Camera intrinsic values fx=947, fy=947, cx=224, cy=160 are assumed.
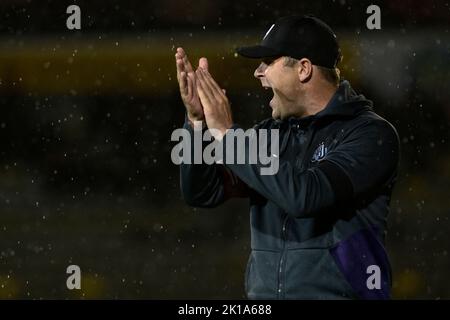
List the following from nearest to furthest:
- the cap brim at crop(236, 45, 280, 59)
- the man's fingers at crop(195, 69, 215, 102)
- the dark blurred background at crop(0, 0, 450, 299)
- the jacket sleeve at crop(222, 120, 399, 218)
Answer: the jacket sleeve at crop(222, 120, 399, 218)
the man's fingers at crop(195, 69, 215, 102)
the cap brim at crop(236, 45, 280, 59)
the dark blurred background at crop(0, 0, 450, 299)

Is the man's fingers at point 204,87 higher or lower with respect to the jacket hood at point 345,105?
higher

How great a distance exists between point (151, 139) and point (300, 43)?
5.37 meters

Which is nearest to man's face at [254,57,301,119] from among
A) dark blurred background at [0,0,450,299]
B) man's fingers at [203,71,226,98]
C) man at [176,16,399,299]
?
man at [176,16,399,299]

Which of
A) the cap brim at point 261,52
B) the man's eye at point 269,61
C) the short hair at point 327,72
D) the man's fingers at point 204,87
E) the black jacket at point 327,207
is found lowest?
the black jacket at point 327,207

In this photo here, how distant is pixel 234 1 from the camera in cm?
855

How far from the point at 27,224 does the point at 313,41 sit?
548cm

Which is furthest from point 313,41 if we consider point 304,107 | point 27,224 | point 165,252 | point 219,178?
point 27,224

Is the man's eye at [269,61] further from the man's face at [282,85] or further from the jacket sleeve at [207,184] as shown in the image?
the jacket sleeve at [207,184]

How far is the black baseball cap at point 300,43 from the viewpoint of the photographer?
8.56ft

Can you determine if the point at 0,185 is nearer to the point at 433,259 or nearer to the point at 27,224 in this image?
the point at 27,224

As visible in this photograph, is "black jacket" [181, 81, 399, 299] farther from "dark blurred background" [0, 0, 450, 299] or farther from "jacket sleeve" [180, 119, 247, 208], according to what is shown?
"dark blurred background" [0, 0, 450, 299]

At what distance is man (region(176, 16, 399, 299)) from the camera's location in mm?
2396

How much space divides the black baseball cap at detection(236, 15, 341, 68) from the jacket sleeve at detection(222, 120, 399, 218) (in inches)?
9.6

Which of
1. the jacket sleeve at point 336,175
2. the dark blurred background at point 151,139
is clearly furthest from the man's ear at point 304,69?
the dark blurred background at point 151,139
